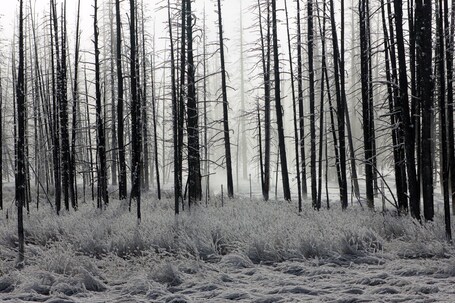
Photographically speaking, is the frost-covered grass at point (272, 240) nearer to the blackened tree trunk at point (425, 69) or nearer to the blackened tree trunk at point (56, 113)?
the blackened tree trunk at point (425, 69)

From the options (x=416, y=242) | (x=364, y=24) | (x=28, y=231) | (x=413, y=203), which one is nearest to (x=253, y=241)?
(x=416, y=242)

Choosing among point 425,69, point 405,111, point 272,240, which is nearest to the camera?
point 272,240

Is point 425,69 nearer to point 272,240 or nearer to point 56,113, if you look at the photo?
point 272,240

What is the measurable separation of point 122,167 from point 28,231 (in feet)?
20.9

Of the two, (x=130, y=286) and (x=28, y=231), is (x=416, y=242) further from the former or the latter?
(x=28, y=231)

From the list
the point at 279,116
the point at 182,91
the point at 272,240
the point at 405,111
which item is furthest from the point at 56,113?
the point at 405,111

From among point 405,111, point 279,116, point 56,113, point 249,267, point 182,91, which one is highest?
point 182,91

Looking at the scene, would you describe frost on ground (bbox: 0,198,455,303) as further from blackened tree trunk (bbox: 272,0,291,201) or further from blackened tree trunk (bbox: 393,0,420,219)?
blackened tree trunk (bbox: 272,0,291,201)

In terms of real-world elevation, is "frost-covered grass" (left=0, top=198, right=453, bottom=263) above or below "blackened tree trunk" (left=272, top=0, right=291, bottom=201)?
below

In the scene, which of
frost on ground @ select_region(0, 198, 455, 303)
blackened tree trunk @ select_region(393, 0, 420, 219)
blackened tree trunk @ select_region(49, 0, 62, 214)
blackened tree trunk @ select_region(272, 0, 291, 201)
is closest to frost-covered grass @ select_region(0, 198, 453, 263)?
frost on ground @ select_region(0, 198, 455, 303)

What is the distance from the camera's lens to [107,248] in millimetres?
6355

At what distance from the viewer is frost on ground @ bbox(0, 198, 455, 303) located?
4223 mm

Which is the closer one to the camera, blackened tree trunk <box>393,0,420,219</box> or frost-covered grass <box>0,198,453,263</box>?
frost-covered grass <box>0,198,453,263</box>

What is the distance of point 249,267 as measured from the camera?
209 inches
